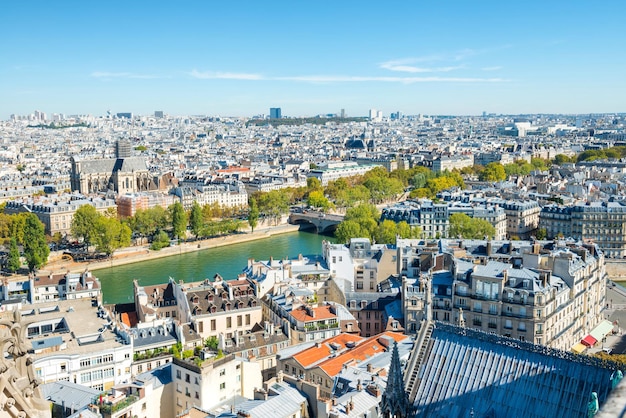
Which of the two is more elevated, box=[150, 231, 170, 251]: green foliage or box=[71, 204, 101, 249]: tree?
box=[71, 204, 101, 249]: tree

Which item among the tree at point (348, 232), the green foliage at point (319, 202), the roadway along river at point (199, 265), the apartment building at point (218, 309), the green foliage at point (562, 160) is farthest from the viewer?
the green foliage at point (562, 160)

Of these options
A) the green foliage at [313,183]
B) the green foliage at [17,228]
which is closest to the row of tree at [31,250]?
the green foliage at [17,228]

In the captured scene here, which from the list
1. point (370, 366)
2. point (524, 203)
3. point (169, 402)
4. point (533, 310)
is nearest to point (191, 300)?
point (169, 402)

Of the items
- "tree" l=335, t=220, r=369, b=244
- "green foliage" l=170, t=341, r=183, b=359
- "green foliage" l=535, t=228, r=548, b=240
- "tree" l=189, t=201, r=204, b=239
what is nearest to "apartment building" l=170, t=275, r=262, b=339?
"green foliage" l=170, t=341, r=183, b=359

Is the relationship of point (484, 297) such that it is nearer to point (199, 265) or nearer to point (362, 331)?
point (362, 331)

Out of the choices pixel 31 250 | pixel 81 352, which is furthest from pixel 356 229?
pixel 81 352

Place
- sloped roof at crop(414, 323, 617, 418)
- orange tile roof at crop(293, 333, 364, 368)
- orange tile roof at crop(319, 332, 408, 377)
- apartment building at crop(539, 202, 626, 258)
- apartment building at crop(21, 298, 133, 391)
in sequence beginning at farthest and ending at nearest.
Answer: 1. apartment building at crop(539, 202, 626, 258)
2. orange tile roof at crop(293, 333, 364, 368)
3. apartment building at crop(21, 298, 133, 391)
4. orange tile roof at crop(319, 332, 408, 377)
5. sloped roof at crop(414, 323, 617, 418)

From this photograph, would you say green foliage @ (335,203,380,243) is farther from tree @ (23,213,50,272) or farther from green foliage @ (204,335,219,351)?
green foliage @ (204,335,219,351)

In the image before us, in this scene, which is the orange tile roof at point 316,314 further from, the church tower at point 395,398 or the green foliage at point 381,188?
the green foliage at point 381,188
